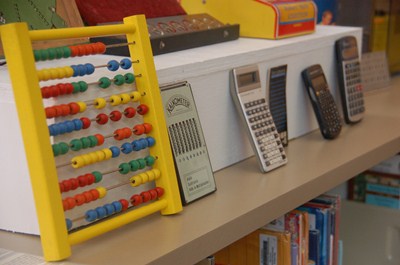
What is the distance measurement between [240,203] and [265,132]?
230mm

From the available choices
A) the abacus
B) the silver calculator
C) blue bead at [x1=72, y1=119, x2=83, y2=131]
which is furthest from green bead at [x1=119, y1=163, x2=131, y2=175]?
the silver calculator

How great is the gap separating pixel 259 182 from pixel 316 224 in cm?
24

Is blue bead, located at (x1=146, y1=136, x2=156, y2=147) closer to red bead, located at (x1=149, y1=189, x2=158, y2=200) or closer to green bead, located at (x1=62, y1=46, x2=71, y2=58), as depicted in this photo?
red bead, located at (x1=149, y1=189, x2=158, y2=200)

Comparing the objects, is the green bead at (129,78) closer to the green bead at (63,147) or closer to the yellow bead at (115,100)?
the yellow bead at (115,100)

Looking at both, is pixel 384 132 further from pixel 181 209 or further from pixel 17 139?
pixel 17 139

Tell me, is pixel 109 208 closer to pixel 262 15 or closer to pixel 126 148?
pixel 126 148

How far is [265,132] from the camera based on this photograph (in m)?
1.34

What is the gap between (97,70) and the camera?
113 centimetres

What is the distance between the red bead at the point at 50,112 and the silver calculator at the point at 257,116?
0.47 meters

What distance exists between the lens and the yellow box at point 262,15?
159 centimetres

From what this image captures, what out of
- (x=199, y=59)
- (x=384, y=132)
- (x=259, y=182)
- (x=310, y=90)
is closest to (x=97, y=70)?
(x=199, y=59)

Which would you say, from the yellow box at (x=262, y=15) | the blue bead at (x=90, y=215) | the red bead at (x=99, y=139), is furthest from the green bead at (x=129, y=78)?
the yellow box at (x=262, y=15)

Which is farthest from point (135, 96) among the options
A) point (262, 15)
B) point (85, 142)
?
point (262, 15)

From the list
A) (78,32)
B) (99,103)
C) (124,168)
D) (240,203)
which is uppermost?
Result: (78,32)
